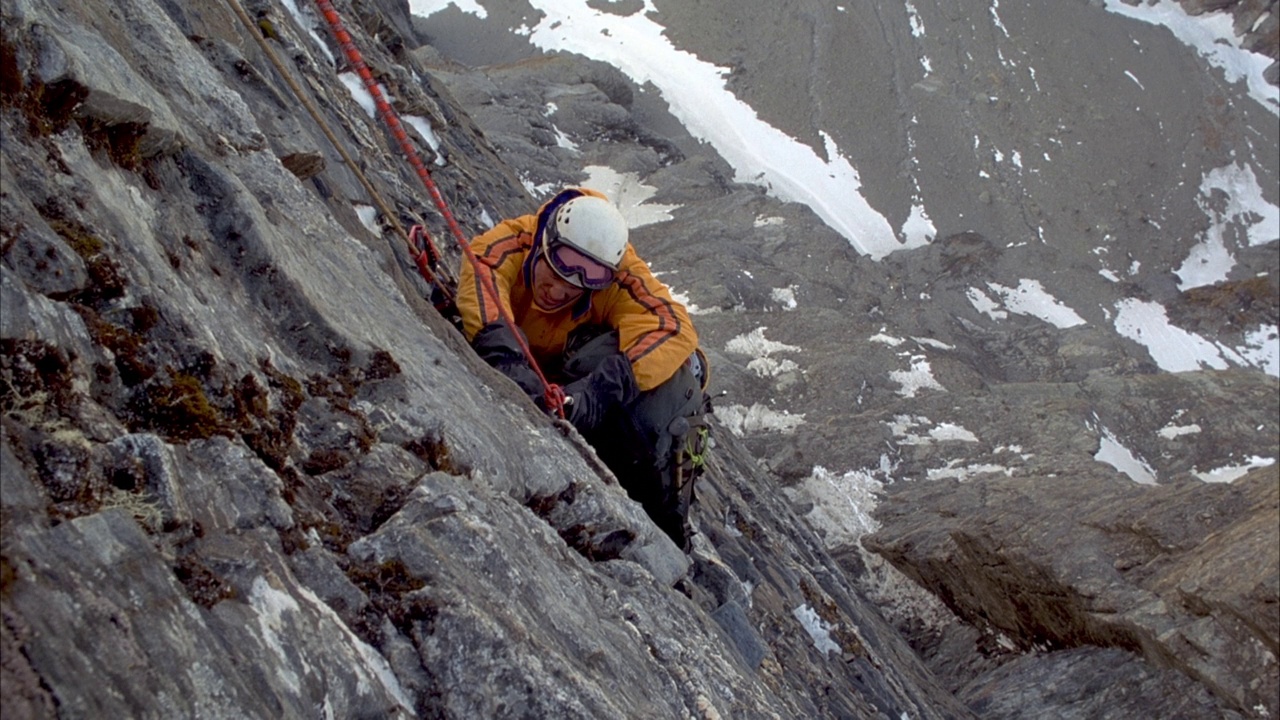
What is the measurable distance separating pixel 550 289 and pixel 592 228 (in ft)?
2.46

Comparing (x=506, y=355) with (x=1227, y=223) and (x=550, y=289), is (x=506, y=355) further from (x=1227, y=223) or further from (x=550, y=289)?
(x=1227, y=223)

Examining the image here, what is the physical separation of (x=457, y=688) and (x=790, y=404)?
2511 cm

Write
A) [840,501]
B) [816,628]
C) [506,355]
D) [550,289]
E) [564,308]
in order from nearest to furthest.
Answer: [506,355] → [550,289] → [564,308] → [816,628] → [840,501]

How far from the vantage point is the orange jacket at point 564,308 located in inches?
324

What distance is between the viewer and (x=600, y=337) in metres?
8.81

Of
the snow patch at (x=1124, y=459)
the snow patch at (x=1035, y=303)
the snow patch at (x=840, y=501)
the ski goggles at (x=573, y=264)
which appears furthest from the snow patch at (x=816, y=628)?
the snow patch at (x=1035, y=303)

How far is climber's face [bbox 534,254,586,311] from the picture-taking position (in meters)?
8.44

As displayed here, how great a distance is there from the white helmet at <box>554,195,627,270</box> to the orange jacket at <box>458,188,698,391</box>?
24 centimetres

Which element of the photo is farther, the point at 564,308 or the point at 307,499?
the point at 564,308

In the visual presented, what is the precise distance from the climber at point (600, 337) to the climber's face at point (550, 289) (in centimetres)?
1

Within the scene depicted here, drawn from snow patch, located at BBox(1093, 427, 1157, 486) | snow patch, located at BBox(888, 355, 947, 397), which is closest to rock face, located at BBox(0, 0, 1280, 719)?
snow patch, located at BBox(1093, 427, 1157, 486)

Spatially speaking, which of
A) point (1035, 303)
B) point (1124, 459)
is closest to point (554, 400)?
point (1124, 459)

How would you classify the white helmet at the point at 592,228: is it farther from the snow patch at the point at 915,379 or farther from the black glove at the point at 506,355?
the snow patch at the point at 915,379

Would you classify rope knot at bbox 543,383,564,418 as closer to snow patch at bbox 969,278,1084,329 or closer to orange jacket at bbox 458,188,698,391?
orange jacket at bbox 458,188,698,391
